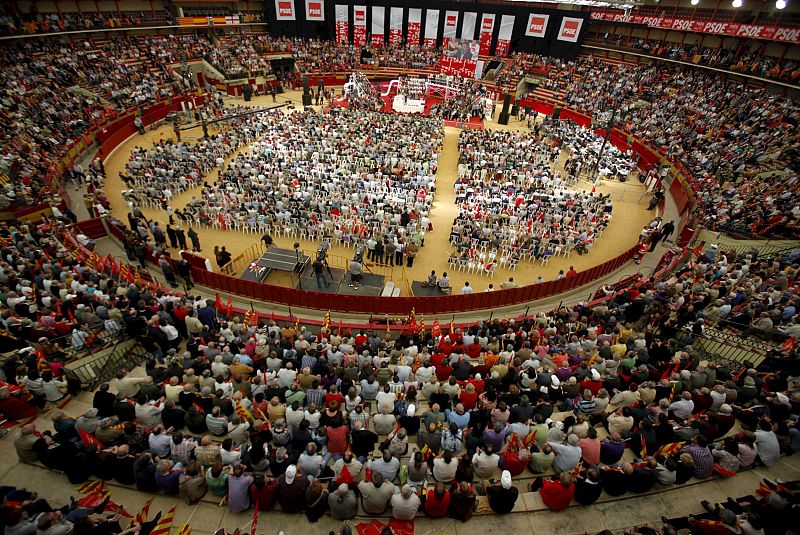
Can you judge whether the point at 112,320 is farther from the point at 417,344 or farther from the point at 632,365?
the point at 632,365

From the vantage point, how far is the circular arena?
721 centimetres

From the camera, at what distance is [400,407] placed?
363 inches

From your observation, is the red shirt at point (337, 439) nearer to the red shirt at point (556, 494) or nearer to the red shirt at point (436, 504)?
the red shirt at point (436, 504)

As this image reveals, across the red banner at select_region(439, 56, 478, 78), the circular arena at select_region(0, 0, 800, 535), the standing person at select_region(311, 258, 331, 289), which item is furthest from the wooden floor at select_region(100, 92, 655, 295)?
the red banner at select_region(439, 56, 478, 78)

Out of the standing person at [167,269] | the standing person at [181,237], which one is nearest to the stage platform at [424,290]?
the standing person at [167,269]

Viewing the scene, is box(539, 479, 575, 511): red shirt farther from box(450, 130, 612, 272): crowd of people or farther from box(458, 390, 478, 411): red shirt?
box(450, 130, 612, 272): crowd of people

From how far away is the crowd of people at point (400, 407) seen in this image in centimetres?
713

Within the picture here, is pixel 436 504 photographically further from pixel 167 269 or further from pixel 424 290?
pixel 167 269

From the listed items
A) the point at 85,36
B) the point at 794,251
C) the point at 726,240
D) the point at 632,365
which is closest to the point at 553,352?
the point at 632,365

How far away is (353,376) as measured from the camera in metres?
10.3

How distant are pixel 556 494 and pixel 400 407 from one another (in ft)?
11.8

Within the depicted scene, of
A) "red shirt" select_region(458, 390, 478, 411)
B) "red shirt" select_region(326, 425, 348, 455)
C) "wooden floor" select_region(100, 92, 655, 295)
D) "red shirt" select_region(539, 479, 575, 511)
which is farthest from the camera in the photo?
"wooden floor" select_region(100, 92, 655, 295)

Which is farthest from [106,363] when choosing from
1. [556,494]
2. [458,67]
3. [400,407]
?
[458,67]

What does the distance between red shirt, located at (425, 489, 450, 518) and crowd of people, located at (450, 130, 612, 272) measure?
13738mm
